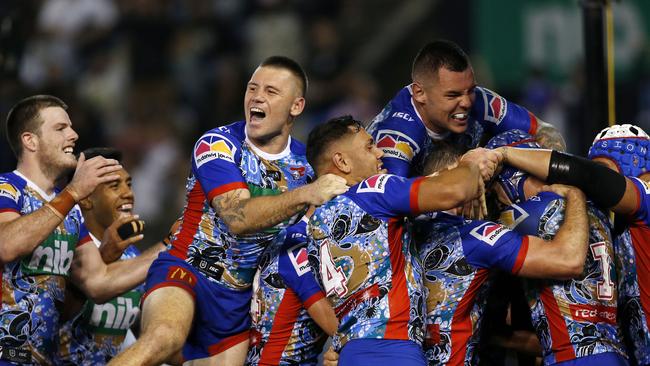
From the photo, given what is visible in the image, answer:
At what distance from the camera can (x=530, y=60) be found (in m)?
15.5

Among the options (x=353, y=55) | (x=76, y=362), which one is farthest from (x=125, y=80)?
(x=76, y=362)

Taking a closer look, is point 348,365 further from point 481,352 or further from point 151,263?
point 151,263

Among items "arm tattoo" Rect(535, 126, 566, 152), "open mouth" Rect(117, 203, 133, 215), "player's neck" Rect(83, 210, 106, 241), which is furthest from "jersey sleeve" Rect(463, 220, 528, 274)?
"player's neck" Rect(83, 210, 106, 241)

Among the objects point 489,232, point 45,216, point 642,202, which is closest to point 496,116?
point 642,202

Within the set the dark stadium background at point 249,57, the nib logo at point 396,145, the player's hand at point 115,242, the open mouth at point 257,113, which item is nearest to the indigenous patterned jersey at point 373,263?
the nib logo at point 396,145

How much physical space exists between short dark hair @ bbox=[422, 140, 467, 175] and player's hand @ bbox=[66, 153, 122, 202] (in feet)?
6.92

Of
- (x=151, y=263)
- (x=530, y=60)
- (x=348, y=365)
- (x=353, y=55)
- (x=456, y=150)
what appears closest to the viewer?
(x=348, y=365)

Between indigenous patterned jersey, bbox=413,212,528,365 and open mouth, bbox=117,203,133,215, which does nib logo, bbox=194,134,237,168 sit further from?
open mouth, bbox=117,203,133,215

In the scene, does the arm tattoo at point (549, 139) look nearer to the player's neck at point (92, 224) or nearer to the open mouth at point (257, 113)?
the open mouth at point (257, 113)

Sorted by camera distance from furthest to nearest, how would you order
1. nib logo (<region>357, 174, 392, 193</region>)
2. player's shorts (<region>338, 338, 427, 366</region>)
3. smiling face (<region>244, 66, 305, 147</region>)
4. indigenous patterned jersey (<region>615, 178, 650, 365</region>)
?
smiling face (<region>244, 66, 305, 147</region>), indigenous patterned jersey (<region>615, 178, 650, 365</region>), nib logo (<region>357, 174, 392, 193</region>), player's shorts (<region>338, 338, 427, 366</region>)

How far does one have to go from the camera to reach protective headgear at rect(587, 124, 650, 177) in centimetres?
683

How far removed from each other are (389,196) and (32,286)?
281 centimetres

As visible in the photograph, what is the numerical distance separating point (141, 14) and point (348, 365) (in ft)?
38.0

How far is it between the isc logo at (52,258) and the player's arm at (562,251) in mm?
3289
